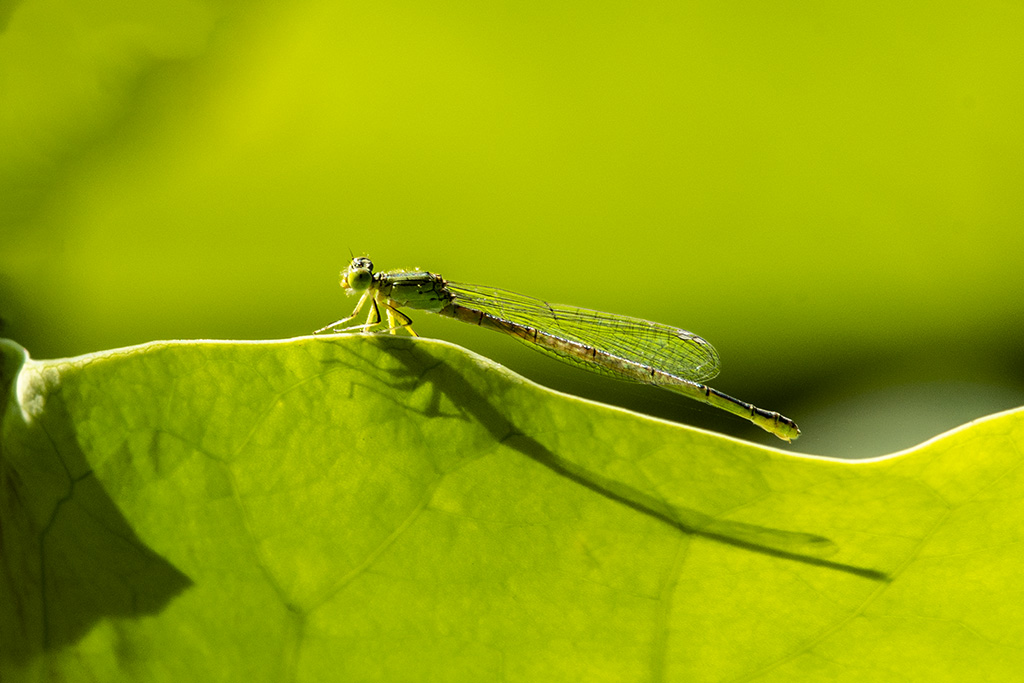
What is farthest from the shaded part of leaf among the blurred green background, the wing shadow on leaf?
the blurred green background

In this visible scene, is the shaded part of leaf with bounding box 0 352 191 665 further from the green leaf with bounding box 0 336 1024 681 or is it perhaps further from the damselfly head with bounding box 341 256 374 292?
the damselfly head with bounding box 341 256 374 292

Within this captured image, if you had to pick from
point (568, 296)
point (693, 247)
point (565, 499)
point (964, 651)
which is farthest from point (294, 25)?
point (964, 651)

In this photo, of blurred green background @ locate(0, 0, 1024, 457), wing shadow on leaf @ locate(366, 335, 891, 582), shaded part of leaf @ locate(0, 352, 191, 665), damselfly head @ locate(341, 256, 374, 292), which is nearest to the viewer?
shaded part of leaf @ locate(0, 352, 191, 665)

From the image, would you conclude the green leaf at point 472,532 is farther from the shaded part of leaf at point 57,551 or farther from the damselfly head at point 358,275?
the damselfly head at point 358,275

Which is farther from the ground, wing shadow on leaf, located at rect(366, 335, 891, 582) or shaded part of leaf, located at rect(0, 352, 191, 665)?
shaded part of leaf, located at rect(0, 352, 191, 665)

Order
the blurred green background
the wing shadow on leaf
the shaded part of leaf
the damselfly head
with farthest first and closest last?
the blurred green background → the damselfly head → the wing shadow on leaf → the shaded part of leaf

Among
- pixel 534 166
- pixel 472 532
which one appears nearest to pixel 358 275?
pixel 534 166
